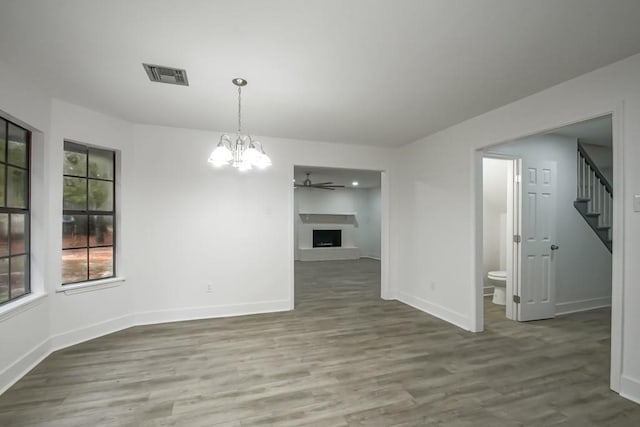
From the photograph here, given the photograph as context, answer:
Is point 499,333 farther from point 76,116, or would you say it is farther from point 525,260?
point 76,116

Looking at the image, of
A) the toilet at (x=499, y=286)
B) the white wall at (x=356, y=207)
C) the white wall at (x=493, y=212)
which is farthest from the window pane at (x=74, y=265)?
the white wall at (x=356, y=207)

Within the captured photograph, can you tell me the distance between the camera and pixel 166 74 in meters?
2.49

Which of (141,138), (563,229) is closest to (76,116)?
(141,138)

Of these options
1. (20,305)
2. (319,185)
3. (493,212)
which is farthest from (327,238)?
(20,305)

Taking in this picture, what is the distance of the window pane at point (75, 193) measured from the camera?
131 inches

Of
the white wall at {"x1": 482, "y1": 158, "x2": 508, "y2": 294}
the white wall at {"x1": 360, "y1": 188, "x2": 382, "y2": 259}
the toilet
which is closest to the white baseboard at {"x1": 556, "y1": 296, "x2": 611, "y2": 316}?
the toilet

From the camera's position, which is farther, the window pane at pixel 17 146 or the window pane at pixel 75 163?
the window pane at pixel 75 163

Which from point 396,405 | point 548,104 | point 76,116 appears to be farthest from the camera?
point 76,116

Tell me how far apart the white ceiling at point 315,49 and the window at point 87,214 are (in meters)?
0.67

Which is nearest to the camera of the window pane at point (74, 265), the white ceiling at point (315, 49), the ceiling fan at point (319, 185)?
the white ceiling at point (315, 49)

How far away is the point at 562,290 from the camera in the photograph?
170 inches

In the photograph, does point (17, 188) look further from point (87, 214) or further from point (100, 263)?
point (100, 263)

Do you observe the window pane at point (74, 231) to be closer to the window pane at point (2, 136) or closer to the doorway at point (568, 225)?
the window pane at point (2, 136)

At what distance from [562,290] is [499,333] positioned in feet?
5.22
